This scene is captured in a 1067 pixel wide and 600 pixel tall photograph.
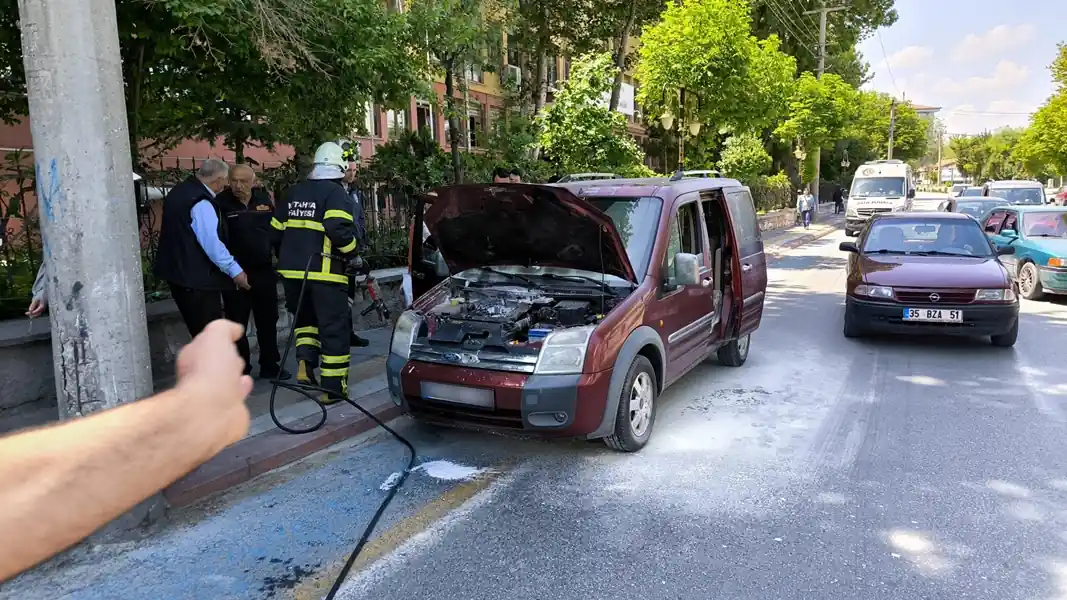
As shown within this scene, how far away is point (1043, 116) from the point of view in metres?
30.4

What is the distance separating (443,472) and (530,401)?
0.79 metres

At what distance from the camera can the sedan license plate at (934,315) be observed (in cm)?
762

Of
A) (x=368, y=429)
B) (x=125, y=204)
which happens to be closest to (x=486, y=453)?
(x=368, y=429)

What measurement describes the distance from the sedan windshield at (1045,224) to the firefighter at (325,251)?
37.9 ft

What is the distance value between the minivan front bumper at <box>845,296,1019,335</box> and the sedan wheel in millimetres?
4498

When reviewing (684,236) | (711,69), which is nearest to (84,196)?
(684,236)

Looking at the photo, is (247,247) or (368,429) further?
(247,247)

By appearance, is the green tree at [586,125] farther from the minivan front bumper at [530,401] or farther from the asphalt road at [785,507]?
the minivan front bumper at [530,401]

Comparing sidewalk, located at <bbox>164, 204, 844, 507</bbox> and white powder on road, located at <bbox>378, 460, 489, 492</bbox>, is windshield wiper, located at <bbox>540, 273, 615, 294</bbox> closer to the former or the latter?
white powder on road, located at <bbox>378, 460, 489, 492</bbox>

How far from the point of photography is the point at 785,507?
412 centimetres

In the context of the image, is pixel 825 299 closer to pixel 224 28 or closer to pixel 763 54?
pixel 763 54

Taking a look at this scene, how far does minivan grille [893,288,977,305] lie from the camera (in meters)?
7.60

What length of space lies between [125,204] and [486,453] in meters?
2.72

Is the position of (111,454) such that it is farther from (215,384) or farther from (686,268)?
→ (686,268)
